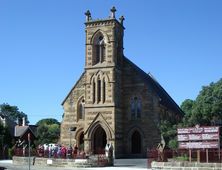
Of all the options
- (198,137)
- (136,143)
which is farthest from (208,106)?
(136,143)

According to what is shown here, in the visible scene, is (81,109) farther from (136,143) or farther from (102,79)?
(136,143)

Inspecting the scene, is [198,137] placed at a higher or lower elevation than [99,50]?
lower

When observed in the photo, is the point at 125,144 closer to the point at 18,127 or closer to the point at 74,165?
the point at 74,165

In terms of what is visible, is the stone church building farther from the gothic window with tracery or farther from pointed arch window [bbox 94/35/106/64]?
the gothic window with tracery

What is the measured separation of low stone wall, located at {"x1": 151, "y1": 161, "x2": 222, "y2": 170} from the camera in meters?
29.0

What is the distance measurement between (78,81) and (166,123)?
15.9m

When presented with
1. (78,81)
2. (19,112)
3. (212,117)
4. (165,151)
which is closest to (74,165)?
(165,151)

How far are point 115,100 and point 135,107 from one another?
3253 mm

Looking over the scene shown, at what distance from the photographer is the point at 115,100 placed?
55031 mm

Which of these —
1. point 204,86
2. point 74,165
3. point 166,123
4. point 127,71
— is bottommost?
point 74,165

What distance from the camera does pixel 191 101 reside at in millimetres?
43812

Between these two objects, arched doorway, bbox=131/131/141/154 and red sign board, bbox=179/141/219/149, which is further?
arched doorway, bbox=131/131/141/154

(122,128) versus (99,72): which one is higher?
(99,72)

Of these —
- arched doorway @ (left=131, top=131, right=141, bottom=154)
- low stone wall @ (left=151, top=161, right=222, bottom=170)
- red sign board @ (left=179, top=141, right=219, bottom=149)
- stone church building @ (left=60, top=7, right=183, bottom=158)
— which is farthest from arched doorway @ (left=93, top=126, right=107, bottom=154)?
red sign board @ (left=179, top=141, right=219, bottom=149)
